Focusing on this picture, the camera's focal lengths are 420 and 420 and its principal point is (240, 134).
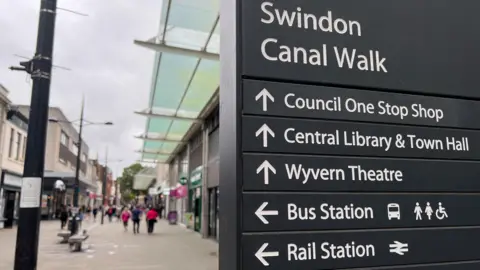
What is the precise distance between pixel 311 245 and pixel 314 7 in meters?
1.27

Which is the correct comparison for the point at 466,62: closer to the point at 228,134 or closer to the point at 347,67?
the point at 347,67

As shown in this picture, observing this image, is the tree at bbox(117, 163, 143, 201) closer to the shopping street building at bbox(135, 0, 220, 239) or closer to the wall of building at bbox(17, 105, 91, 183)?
the wall of building at bbox(17, 105, 91, 183)

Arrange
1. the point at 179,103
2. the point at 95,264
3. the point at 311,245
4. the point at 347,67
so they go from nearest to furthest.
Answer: the point at 311,245 < the point at 347,67 < the point at 95,264 < the point at 179,103

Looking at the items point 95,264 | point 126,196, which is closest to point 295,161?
point 95,264

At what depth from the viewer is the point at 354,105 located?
7.42ft

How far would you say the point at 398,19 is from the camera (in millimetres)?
2439

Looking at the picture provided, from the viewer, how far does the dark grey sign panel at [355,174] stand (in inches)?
78.0

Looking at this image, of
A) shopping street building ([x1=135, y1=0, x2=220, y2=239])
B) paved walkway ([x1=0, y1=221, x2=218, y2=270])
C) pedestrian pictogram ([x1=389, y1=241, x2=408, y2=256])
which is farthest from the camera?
paved walkway ([x1=0, y1=221, x2=218, y2=270])

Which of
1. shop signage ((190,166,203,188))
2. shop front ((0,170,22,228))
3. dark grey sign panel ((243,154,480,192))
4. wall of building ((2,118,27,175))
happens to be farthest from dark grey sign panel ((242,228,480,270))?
wall of building ((2,118,27,175))

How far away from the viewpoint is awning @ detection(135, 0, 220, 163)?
1178cm

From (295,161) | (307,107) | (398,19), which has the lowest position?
(295,161)

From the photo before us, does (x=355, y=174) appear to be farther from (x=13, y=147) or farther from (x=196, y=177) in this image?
(x=13, y=147)

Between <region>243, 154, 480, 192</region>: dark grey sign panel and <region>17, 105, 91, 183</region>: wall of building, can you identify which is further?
<region>17, 105, 91, 183</region>: wall of building

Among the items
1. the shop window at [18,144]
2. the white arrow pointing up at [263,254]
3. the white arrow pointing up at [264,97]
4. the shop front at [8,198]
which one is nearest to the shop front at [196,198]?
the shop front at [8,198]
